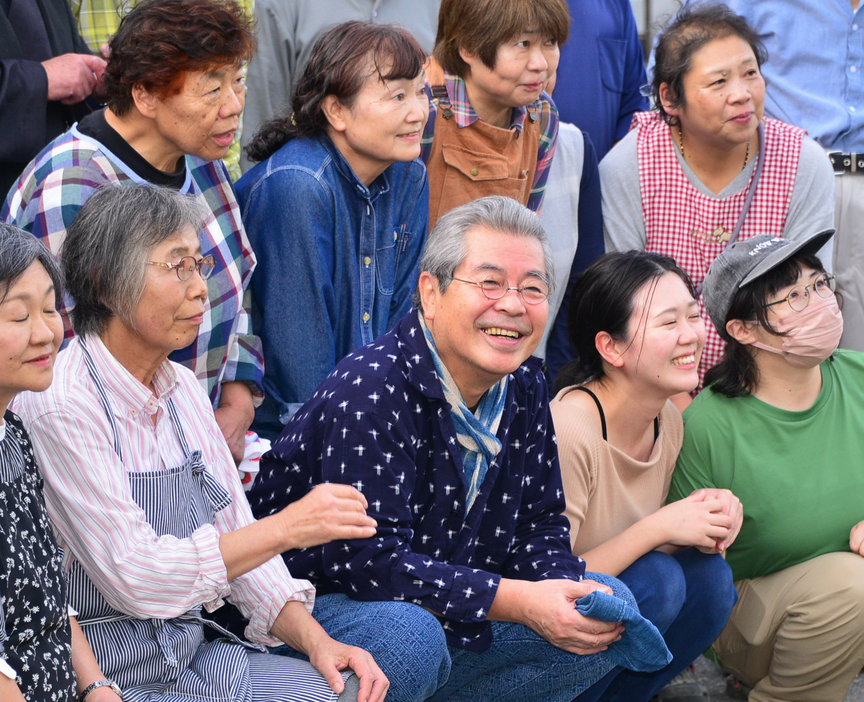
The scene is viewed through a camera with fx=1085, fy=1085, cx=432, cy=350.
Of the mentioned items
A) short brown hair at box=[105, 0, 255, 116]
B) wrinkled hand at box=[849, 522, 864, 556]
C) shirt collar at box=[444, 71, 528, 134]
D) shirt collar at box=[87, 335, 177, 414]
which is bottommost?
wrinkled hand at box=[849, 522, 864, 556]

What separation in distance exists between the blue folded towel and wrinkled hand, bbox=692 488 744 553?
560 millimetres

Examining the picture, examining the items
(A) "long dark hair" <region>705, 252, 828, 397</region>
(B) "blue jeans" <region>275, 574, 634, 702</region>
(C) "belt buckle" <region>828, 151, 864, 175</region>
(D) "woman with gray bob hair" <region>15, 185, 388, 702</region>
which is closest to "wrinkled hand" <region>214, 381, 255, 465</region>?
(D) "woman with gray bob hair" <region>15, 185, 388, 702</region>

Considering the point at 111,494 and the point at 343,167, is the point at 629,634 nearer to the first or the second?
the point at 111,494

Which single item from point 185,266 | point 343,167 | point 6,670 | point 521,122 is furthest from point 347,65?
point 6,670

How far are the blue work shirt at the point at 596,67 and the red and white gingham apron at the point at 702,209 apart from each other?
436 mm

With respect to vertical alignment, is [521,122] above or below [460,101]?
below

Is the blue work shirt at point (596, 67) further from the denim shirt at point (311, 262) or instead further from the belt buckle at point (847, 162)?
the denim shirt at point (311, 262)

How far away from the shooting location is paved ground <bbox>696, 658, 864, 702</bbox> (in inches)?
144

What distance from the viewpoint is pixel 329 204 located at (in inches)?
130

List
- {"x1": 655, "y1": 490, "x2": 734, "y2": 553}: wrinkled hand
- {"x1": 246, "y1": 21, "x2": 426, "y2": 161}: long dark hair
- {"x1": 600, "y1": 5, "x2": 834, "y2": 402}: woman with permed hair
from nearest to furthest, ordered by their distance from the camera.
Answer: {"x1": 655, "y1": 490, "x2": 734, "y2": 553}: wrinkled hand, {"x1": 246, "y1": 21, "x2": 426, "y2": 161}: long dark hair, {"x1": 600, "y1": 5, "x2": 834, "y2": 402}: woman with permed hair

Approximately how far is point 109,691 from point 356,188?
175 cm

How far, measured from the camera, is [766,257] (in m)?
3.57

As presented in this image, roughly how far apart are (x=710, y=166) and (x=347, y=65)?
159 centimetres

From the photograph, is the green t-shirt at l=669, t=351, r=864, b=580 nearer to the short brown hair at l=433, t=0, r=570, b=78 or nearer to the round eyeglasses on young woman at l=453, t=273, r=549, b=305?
the round eyeglasses on young woman at l=453, t=273, r=549, b=305
